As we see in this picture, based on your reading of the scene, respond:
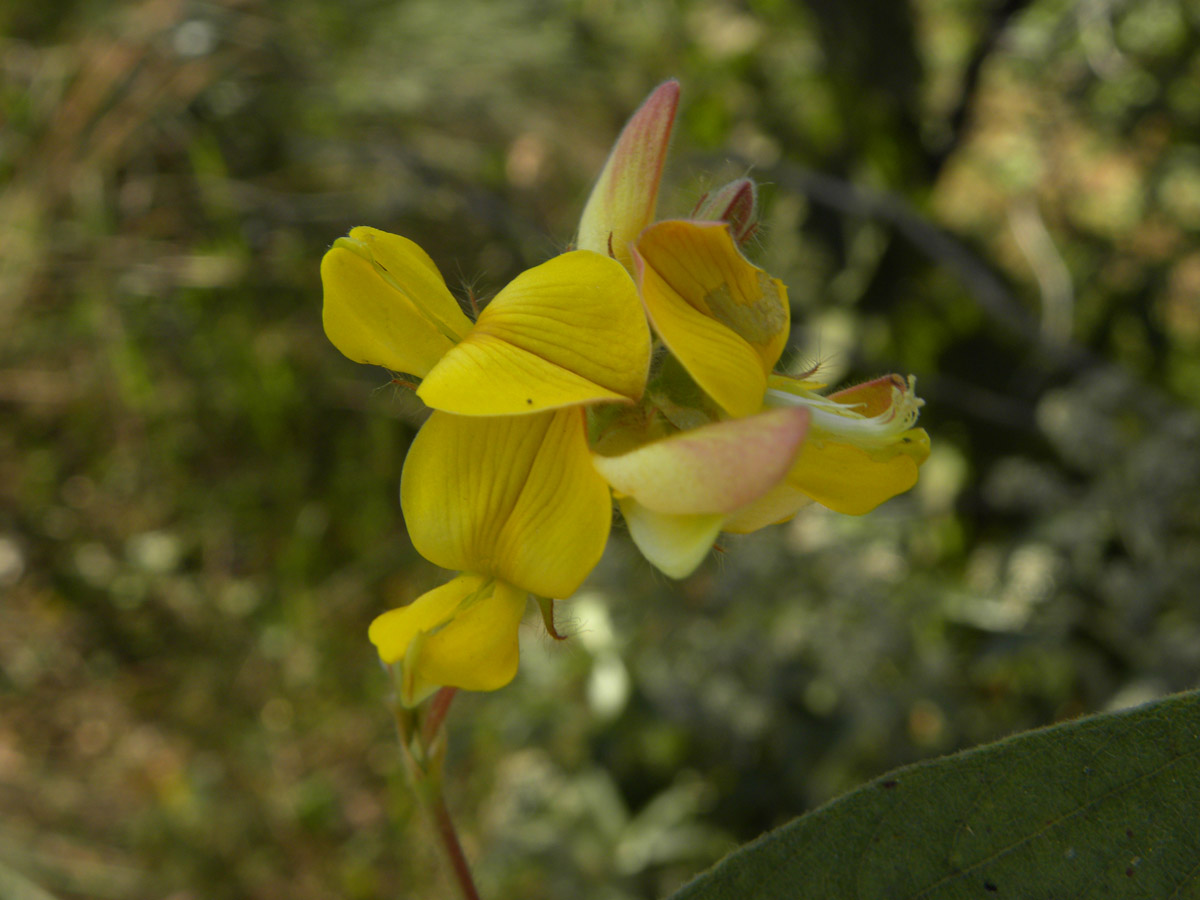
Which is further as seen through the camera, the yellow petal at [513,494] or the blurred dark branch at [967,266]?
the blurred dark branch at [967,266]

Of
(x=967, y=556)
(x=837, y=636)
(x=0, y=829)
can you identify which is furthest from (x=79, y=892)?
(x=967, y=556)

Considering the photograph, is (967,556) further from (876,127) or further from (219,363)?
(219,363)

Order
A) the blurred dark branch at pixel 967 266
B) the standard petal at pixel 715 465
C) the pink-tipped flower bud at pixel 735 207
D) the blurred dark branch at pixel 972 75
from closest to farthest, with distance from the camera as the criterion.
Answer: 1. the standard petal at pixel 715 465
2. the pink-tipped flower bud at pixel 735 207
3. the blurred dark branch at pixel 967 266
4. the blurred dark branch at pixel 972 75

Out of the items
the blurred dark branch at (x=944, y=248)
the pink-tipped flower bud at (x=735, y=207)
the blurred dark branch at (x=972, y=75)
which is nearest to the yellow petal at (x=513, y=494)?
the pink-tipped flower bud at (x=735, y=207)

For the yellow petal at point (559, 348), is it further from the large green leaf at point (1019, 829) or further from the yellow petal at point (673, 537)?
the large green leaf at point (1019, 829)

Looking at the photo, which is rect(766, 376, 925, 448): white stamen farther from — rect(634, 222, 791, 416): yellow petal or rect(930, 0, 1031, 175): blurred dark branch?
rect(930, 0, 1031, 175): blurred dark branch

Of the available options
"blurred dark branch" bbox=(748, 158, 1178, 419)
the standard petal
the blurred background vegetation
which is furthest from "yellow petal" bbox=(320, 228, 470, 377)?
"blurred dark branch" bbox=(748, 158, 1178, 419)
